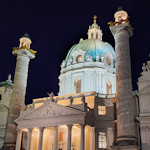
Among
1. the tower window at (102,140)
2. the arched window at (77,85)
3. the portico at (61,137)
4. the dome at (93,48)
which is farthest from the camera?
the dome at (93,48)

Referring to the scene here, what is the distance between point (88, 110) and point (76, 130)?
492cm

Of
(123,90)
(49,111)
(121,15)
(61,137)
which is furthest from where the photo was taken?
(61,137)

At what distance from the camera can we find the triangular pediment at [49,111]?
37.8 meters

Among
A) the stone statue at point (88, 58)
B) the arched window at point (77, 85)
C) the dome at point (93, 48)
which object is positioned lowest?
the arched window at point (77, 85)

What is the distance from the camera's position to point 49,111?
3928 cm

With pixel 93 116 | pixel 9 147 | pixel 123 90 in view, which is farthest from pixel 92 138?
pixel 9 147

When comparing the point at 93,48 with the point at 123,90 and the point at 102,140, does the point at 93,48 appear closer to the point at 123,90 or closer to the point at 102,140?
the point at 123,90

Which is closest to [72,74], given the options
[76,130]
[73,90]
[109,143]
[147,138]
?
[73,90]

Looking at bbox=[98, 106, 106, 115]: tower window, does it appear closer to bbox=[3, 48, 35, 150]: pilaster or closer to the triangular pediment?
the triangular pediment

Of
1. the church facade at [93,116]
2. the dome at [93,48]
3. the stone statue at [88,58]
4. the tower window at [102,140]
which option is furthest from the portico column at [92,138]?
the dome at [93,48]

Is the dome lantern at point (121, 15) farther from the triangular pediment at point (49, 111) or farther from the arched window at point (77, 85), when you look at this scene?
the triangular pediment at point (49, 111)

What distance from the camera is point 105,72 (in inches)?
2092

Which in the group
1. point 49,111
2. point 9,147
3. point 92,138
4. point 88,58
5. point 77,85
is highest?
point 88,58

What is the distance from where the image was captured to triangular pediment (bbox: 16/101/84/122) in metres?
37.8
